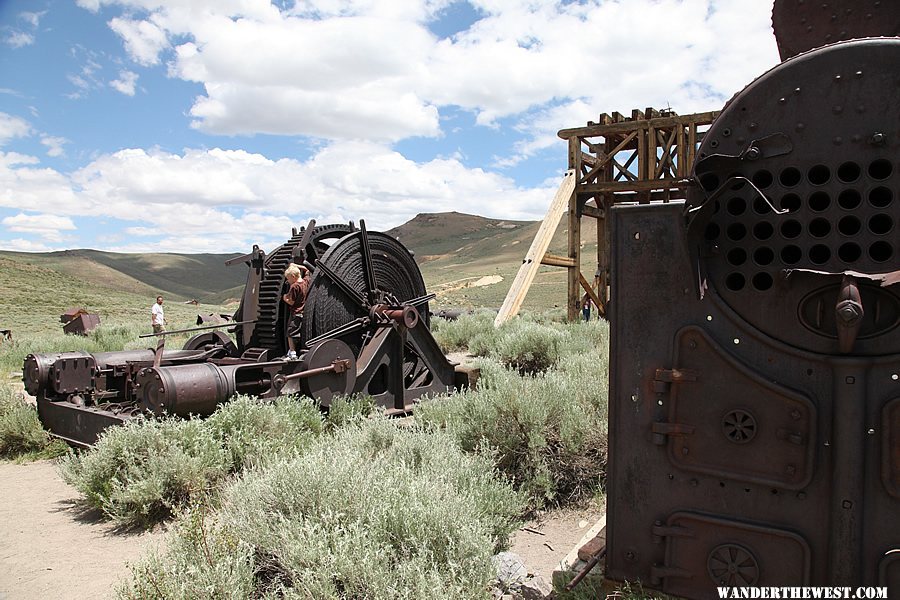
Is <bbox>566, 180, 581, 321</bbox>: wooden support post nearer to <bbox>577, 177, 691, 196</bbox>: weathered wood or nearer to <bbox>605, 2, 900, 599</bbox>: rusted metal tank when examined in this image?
<bbox>577, 177, 691, 196</bbox>: weathered wood

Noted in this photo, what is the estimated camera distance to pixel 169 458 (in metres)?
5.32

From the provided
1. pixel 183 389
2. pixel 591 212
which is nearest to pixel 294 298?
pixel 183 389

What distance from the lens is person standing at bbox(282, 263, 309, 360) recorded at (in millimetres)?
7902

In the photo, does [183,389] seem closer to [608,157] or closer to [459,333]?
[608,157]

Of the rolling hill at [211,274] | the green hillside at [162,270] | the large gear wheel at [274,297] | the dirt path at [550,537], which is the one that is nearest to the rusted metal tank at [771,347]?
the dirt path at [550,537]

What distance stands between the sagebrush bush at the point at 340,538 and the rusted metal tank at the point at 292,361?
8.48ft

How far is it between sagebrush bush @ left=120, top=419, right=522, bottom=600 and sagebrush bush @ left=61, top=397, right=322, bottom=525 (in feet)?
2.98

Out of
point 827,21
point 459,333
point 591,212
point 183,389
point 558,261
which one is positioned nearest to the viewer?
point 827,21

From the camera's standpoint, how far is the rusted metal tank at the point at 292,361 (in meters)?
6.46

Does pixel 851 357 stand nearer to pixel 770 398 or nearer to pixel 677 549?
pixel 770 398

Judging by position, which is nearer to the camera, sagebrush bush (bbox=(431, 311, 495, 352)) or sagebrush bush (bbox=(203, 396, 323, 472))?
sagebrush bush (bbox=(203, 396, 323, 472))

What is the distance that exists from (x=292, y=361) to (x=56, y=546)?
3002 mm

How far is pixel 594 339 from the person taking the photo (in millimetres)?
11180

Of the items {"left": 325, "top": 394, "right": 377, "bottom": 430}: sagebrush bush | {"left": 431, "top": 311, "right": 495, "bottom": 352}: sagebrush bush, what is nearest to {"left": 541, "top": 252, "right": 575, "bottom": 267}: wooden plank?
{"left": 431, "top": 311, "right": 495, "bottom": 352}: sagebrush bush
